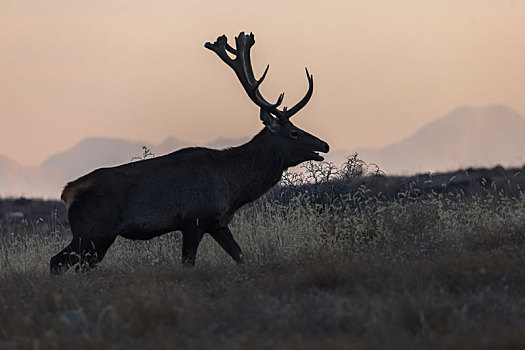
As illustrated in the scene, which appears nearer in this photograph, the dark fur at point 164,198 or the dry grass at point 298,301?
the dry grass at point 298,301

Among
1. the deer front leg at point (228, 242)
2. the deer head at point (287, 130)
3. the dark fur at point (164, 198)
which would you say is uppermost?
the deer head at point (287, 130)

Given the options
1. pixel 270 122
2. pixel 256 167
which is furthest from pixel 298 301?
pixel 270 122

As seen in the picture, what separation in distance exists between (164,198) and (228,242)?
1015 mm

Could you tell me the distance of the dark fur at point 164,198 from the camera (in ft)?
35.3

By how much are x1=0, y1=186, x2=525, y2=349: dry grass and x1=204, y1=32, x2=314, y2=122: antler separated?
1894 millimetres

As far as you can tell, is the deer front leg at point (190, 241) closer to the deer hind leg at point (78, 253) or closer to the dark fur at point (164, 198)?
the dark fur at point (164, 198)

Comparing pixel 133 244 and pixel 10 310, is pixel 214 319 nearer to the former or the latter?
pixel 10 310

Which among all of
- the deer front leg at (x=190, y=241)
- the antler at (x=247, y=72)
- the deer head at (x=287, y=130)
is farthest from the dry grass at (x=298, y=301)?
the antler at (x=247, y=72)

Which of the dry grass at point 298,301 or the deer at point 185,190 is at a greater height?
the deer at point 185,190

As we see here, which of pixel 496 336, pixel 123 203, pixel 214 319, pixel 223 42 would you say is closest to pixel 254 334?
pixel 214 319

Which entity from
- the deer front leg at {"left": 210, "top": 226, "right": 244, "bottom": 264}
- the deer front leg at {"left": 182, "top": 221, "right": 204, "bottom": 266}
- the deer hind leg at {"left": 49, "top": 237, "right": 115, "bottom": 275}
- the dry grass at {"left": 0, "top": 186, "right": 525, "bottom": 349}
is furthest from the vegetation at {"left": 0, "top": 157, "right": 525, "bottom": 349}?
the deer front leg at {"left": 182, "top": 221, "right": 204, "bottom": 266}

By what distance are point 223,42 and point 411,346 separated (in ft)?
24.4

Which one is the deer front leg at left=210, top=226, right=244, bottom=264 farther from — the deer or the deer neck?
the deer neck

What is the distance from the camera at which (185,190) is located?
11.2m
